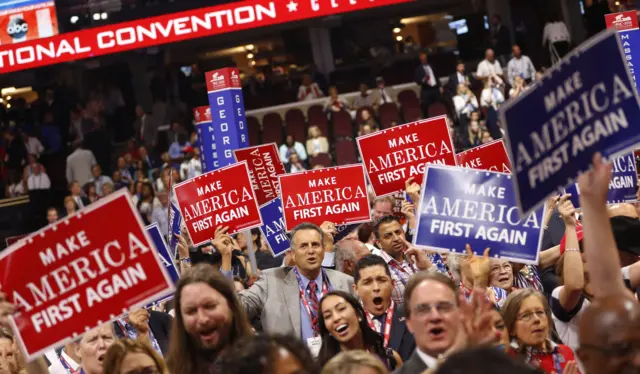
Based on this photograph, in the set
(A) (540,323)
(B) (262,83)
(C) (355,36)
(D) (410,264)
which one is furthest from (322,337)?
(C) (355,36)

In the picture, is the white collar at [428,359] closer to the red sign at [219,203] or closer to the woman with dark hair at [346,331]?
the woman with dark hair at [346,331]

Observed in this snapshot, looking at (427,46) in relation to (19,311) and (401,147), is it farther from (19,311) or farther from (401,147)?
(19,311)

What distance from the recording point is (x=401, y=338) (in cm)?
603

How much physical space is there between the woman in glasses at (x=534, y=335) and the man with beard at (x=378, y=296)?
894 mm

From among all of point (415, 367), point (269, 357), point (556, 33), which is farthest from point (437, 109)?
point (269, 357)

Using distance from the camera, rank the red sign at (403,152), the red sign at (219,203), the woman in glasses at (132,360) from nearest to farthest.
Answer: the woman in glasses at (132,360)
the red sign at (403,152)
the red sign at (219,203)

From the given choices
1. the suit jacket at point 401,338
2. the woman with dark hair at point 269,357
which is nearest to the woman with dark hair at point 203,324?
the woman with dark hair at point 269,357

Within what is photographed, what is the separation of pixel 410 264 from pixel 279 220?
2.00 m

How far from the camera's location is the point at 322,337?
5707 mm

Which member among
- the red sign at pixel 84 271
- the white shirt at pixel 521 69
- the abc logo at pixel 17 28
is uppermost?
the abc logo at pixel 17 28

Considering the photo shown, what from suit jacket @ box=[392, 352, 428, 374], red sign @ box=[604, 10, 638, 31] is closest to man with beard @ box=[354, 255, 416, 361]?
suit jacket @ box=[392, 352, 428, 374]

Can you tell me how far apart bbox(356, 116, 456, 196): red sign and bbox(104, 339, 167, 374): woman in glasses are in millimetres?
4419

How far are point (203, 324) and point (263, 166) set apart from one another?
6.34 m

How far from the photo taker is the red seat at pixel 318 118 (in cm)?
2114
